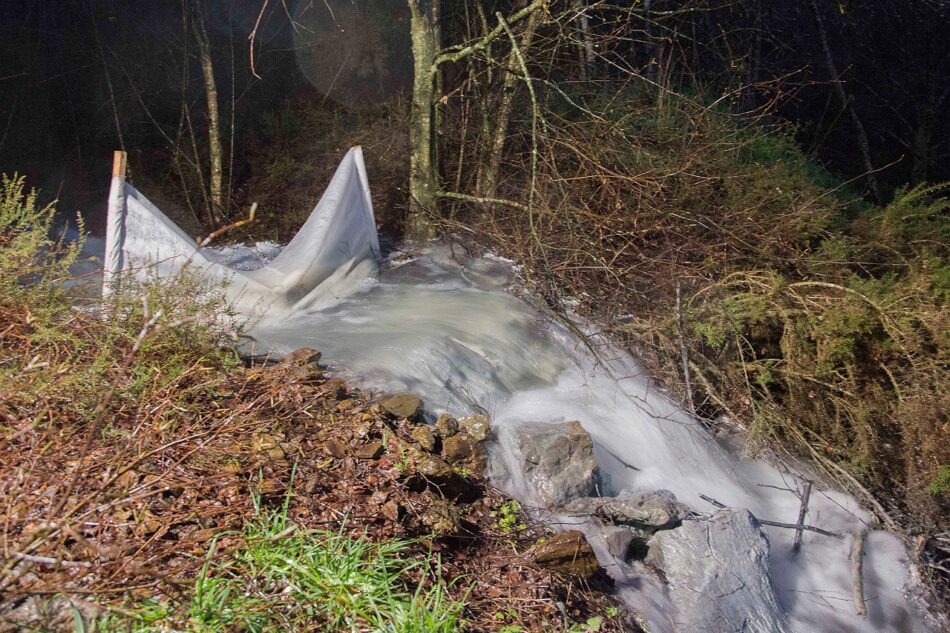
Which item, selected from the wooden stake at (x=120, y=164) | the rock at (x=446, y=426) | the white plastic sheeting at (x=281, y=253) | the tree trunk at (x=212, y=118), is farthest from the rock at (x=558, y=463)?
the tree trunk at (x=212, y=118)

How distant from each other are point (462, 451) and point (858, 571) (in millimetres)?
2693

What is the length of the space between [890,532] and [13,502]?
5107 mm

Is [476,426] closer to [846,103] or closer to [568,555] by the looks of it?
[568,555]

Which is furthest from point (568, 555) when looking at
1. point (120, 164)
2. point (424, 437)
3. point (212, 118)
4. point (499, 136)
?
point (212, 118)

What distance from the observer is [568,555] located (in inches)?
140

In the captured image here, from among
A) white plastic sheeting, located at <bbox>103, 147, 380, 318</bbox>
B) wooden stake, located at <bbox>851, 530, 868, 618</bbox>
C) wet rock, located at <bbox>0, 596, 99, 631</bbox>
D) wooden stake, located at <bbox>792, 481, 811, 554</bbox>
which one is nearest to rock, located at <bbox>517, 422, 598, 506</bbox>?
wooden stake, located at <bbox>792, 481, 811, 554</bbox>

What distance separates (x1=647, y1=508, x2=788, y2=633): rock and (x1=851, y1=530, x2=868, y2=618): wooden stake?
0.70 m

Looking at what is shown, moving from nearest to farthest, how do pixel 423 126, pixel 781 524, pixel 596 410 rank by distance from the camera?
pixel 781 524
pixel 596 410
pixel 423 126

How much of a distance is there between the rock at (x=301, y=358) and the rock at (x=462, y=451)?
0.93 meters

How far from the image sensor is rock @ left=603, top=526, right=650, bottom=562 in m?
4.02

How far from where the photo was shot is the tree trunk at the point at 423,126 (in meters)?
7.25

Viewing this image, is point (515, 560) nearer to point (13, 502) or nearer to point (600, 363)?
point (13, 502)

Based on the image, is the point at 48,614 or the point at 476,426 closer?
the point at 48,614

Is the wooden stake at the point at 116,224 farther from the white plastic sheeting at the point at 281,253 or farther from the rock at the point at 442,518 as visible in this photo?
the rock at the point at 442,518
